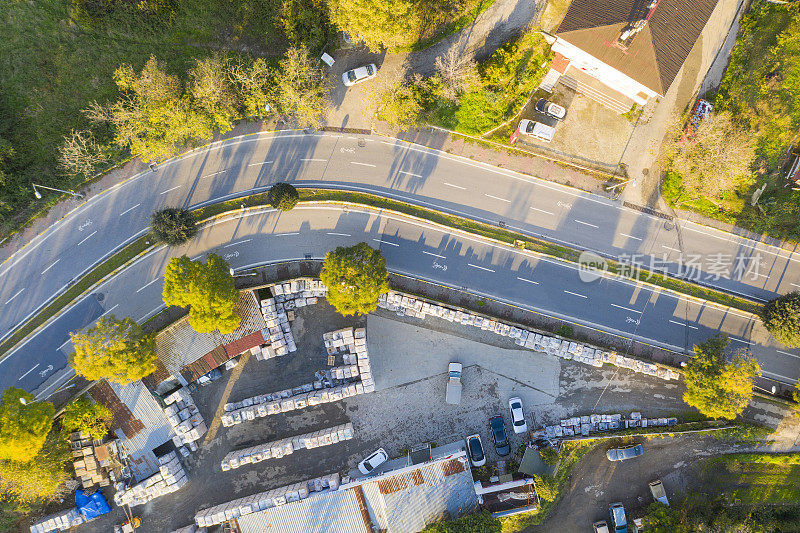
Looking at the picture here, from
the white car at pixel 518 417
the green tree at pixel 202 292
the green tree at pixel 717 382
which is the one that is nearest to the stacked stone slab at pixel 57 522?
the green tree at pixel 202 292

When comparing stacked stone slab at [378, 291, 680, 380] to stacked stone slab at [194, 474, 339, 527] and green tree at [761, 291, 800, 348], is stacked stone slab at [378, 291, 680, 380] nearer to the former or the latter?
green tree at [761, 291, 800, 348]

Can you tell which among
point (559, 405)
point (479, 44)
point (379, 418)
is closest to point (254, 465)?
point (379, 418)

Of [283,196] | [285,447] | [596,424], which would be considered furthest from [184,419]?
[596,424]

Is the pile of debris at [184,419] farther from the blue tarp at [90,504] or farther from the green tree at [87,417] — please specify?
the blue tarp at [90,504]

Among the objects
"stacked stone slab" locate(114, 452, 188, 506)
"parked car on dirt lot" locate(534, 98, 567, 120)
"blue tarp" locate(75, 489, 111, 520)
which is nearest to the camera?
"stacked stone slab" locate(114, 452, 188, 506)

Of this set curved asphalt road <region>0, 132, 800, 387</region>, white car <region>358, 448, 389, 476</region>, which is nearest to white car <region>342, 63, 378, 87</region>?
curved asphalt road <region>0, 132, 800, 387</region>

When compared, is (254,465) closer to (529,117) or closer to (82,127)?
(82,127)
